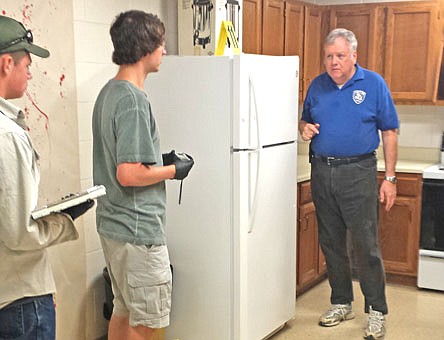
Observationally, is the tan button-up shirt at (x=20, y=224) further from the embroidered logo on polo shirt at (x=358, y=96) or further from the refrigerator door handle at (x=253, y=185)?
the embroidered logo on polo shirt at (x=358, y=96)

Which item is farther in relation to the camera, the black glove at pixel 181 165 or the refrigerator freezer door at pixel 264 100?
the refrigerator freezer door at pixel 264 100

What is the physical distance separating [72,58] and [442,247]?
2.79 meters

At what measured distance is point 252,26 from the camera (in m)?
3.74

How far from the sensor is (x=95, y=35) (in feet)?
10.0

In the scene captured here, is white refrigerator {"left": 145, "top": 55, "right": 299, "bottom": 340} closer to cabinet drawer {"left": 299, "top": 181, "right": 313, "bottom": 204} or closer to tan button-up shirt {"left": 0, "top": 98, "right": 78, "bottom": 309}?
cabinet drawer {"left": 299, "top": 181, "right": 313, "bottom": 204}

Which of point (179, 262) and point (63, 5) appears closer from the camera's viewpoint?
point (63, 5)

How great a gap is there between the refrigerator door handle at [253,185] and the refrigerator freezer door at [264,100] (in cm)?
6

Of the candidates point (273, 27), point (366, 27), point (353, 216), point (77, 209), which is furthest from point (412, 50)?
point (77, 209)

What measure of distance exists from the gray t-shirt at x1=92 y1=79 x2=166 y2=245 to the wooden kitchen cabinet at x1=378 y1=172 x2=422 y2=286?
7.95ft

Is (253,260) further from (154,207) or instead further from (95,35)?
(95,35)

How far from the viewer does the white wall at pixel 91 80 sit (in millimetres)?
2975

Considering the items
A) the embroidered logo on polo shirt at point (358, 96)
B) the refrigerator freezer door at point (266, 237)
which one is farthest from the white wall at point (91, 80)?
the embroidered logo on polo shirt at point (358, 96)

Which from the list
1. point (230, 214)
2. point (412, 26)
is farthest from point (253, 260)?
point (412, 26)

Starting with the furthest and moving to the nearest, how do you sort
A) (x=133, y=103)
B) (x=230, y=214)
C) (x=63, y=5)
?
1. (x=230, y=214)
2. (x=63, y=5)
3. (x=133, y=103)
